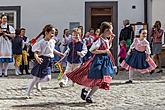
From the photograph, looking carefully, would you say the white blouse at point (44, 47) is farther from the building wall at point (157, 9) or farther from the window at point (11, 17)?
the window at point (11, 17)

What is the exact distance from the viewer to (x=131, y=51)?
45.2 feet

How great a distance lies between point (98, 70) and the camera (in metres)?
9.47

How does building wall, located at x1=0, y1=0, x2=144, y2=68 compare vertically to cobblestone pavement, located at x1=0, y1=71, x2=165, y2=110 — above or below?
above

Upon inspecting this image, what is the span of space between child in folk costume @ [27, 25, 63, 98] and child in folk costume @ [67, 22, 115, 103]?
0.77 metres

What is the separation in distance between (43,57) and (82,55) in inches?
80.9

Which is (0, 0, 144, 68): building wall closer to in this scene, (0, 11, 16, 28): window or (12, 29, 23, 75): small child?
(0, 11, 16, 28): window

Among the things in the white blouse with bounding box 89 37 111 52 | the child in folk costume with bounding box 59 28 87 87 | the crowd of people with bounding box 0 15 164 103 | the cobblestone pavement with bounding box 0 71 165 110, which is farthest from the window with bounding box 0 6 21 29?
the white blouse with bounding box 89 37 111 52

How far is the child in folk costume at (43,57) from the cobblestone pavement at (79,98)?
0.42 meters

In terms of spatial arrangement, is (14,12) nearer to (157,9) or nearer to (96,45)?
(157,9)

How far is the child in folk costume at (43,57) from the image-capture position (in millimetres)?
10453

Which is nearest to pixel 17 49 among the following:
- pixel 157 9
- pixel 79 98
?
pixel 157 9

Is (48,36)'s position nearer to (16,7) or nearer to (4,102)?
(4,102)

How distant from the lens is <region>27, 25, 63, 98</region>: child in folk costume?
10453 millimetres

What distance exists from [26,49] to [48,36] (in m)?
7.43
